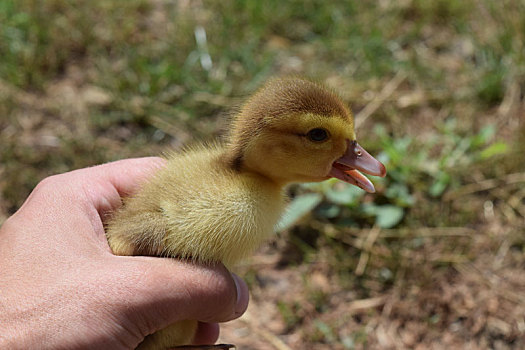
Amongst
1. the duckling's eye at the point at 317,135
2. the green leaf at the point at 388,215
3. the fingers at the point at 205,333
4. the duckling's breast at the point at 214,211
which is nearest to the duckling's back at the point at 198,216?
the duckling's breast at the point at 214,211

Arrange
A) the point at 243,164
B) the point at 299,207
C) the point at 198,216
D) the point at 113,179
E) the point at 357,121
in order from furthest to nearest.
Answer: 1. the point at 357,121
2. the point at 299,207
3. the point at 113,179
4. the point at 243,164
5. the point at 198,216

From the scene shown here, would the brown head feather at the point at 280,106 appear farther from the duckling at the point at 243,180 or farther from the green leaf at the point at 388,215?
the green leaf at the point at 388,215

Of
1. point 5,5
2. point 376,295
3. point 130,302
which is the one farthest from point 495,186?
point 5,5

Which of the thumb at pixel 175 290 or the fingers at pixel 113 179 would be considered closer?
the thumb at pixel 175 290

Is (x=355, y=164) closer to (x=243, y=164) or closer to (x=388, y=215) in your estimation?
(x=243, y=164)

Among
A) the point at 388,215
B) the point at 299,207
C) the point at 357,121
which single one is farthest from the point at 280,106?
the point at 357,121

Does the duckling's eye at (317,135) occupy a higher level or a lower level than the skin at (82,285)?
higher
